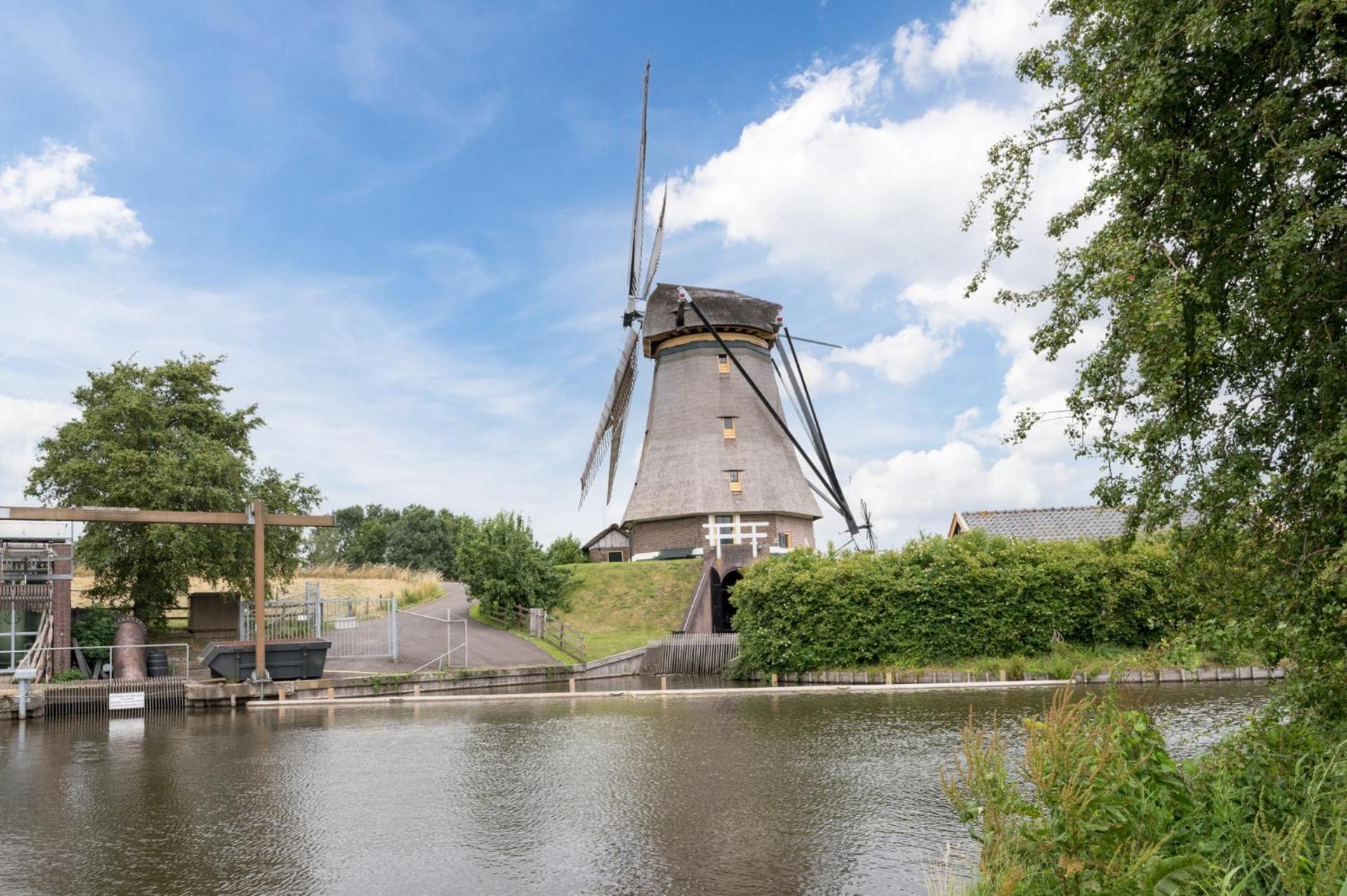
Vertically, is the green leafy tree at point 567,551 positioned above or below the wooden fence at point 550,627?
above

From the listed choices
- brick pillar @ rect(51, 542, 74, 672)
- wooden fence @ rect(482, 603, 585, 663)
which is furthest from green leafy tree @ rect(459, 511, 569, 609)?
brick pillar @ rect(51, 542, 74, 672)

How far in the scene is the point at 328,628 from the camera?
26.8m

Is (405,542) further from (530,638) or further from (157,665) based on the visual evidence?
(157,665)

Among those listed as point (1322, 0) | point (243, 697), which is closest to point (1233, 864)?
point (1322, 0)

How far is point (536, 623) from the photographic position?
1174 inches

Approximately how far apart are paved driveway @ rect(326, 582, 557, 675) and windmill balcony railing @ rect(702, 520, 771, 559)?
316 inches

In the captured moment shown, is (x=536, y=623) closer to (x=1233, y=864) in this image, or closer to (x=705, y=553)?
(x=705, y=553)

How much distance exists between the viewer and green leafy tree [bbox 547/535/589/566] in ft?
143

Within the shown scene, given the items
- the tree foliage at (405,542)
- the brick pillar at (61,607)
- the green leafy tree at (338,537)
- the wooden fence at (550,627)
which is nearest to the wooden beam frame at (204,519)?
the brick pillar at (61,607)

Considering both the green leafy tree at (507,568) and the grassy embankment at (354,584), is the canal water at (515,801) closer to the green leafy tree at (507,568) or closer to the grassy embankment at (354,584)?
the green leafy tree at (507,568)

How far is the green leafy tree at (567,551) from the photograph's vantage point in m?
43.7

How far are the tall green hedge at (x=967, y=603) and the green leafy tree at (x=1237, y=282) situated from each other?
16.0 metres

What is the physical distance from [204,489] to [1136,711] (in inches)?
1037

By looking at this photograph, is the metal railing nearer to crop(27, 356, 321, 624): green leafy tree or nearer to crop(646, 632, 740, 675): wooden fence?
crop(27, 356, 321, 624): green leafy tree
